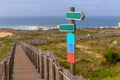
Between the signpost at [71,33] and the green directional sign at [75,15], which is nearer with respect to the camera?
the green directional sign at [75,15]

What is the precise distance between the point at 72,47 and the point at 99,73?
7887mm

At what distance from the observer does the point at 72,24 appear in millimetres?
13594

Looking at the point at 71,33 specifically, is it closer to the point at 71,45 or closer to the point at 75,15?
the point at 71,45

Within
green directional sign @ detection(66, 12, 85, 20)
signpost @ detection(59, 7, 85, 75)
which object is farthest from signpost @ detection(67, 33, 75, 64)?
green directional sign @ detection(66, 12, 85, 20)

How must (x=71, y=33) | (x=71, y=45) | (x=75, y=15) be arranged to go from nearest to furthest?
(x=75, y=15) < (x=71, y=45) < (x=71, y=33)

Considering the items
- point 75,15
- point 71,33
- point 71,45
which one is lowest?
point 71,45

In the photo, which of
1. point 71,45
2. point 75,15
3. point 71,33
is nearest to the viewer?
point 75,15

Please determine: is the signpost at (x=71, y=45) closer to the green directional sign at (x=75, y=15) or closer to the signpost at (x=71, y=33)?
the signpost at (x=71, y=33)

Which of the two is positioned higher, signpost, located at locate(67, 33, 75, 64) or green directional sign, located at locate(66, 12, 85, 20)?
green directional sign, located at locate(66, 12, 85, 20)

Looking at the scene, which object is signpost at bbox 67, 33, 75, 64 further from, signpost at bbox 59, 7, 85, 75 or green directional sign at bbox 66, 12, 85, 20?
green directional sign at bbox 66, 12, 85, 20

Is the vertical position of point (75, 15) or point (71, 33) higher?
point (75, 15)

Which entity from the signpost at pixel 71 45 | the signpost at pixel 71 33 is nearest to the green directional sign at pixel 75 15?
the signpost at pixel 71 33

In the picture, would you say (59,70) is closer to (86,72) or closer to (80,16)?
(80,16)

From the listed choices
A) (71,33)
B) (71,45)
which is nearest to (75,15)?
(71,33)
